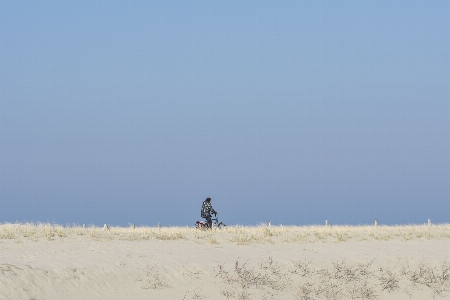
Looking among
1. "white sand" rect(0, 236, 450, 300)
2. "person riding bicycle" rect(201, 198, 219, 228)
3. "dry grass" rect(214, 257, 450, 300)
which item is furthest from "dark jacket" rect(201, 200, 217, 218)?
"dry grass" rect(214, 257, 450, 300)

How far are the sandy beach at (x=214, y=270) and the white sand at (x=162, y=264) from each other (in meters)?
0.03

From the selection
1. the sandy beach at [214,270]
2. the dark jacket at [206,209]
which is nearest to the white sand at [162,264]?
the sandy beach at [214,270]

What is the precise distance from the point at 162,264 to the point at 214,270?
147cm

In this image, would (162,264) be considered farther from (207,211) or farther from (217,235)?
(207,211)

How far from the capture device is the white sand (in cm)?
1670

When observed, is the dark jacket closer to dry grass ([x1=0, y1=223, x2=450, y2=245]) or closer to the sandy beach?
dry grass ([x1=0, y1=223, x2=450, y2=245])

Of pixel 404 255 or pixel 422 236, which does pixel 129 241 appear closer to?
pixel 404 255

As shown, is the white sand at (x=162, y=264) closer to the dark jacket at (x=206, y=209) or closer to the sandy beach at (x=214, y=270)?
the sandy beach at (x=214, y=270)

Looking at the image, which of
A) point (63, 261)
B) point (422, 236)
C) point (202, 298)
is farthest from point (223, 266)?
point (422, 236)

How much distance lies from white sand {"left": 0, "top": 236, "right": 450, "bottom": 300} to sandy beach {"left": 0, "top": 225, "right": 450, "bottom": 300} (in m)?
0.03

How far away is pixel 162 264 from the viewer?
19062 mm

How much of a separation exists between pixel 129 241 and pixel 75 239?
1.94 metres

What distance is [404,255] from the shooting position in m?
22.1

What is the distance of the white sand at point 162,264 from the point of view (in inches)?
658
